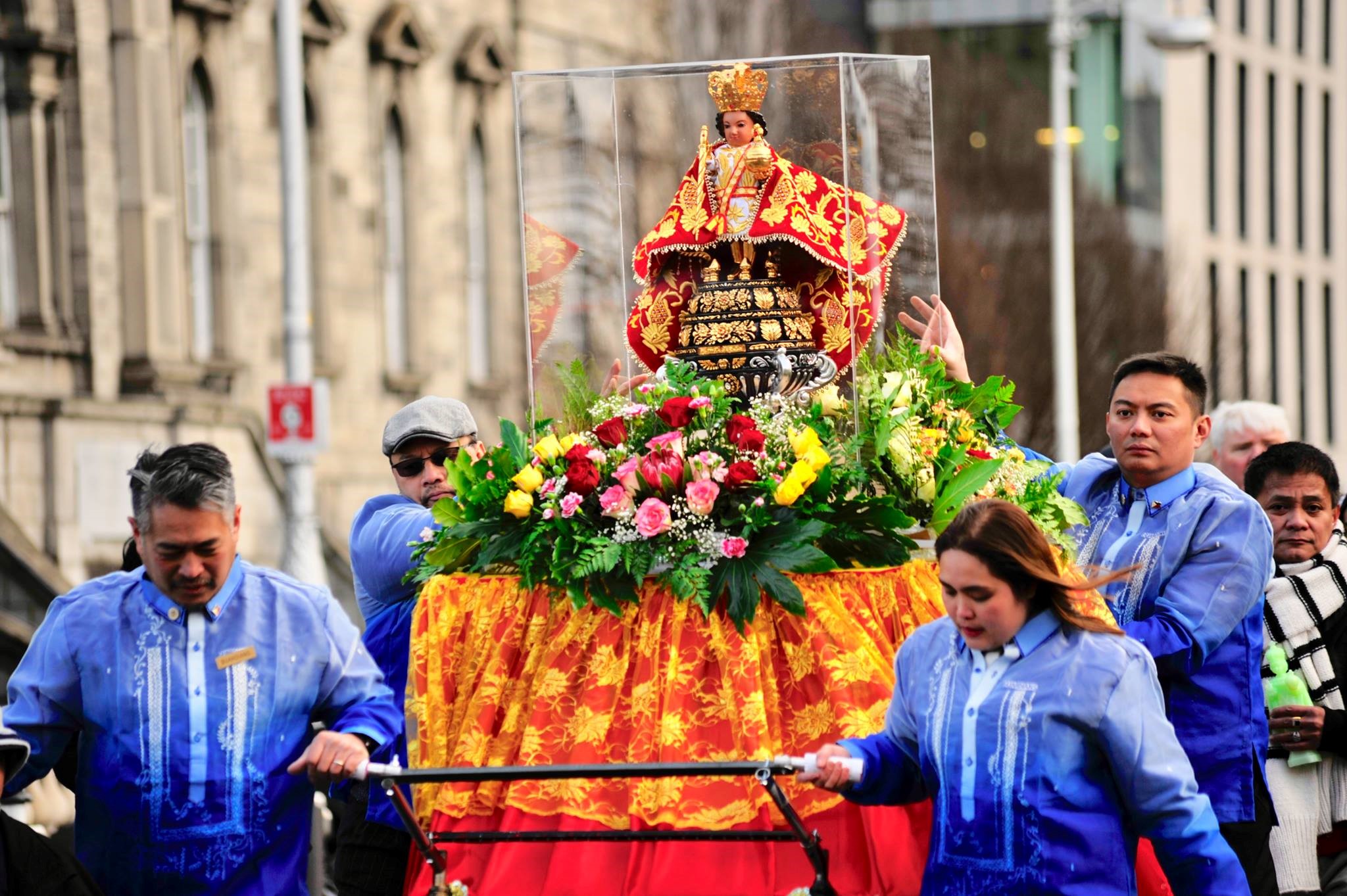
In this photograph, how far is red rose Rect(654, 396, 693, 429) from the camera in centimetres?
664

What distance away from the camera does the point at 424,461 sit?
703 cm

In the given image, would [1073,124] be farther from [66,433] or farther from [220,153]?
[66,433]

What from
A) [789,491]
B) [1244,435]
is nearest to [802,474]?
[789,491]

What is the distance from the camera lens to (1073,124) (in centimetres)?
3931

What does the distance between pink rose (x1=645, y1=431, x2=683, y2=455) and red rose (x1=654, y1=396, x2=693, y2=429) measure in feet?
0.17

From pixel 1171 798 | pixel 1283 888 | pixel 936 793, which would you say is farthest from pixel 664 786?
pixel 1283 888

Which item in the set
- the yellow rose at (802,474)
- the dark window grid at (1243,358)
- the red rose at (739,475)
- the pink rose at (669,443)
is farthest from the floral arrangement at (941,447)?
the dark window grid at (1243,358)

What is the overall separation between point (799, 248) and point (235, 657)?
292 centimetres

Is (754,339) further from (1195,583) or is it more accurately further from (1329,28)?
(1329,28)

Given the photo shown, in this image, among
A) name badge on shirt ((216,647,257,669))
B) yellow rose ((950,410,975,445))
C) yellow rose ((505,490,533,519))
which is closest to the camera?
name badge on shirt ((216,647,257,669))

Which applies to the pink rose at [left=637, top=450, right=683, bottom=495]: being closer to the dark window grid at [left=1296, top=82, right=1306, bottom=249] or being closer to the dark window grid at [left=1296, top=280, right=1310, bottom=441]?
the dark window grid at [left=1296, top=82, right=1306, bottom=249]

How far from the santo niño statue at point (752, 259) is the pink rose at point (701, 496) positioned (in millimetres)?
1202

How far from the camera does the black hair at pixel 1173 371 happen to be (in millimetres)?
6383

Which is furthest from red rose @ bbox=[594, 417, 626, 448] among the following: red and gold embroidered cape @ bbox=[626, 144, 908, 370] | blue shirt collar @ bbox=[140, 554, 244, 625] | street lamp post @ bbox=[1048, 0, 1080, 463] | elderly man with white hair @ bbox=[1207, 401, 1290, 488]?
street lamp post @ bbox=[1048, 0, 1080, 463]
